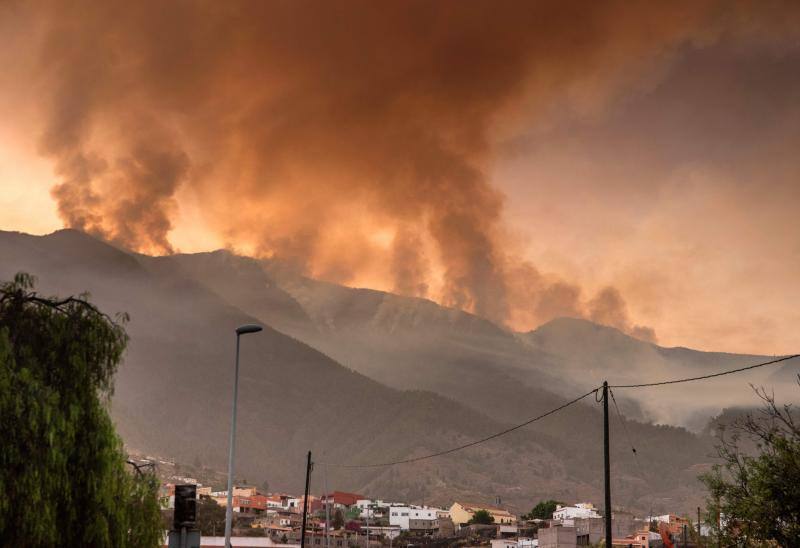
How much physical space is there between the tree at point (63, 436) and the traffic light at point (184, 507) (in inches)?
313

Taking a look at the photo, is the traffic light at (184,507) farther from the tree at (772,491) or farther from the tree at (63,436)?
the tree at (772,491)

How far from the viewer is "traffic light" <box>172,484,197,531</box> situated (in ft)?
53.9

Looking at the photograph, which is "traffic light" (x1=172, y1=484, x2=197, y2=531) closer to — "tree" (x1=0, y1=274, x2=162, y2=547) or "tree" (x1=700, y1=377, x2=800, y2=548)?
"tree" (x1=0, y1=274, x2=162, y2=547)

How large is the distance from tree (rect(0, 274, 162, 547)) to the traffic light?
26.1 feet

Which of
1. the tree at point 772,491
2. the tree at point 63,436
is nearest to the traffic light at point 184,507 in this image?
the tree at point 63,436

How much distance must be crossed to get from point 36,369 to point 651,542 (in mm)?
160742

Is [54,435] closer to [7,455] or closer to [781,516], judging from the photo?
[7,455]

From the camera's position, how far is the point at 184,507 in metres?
16.5

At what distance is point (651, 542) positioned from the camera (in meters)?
169

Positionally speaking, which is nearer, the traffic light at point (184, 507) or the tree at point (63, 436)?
the traffic light at point (184, 507)

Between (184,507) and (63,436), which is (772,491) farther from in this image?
(63,436)

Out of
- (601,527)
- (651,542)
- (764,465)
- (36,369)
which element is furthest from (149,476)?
(651,542)

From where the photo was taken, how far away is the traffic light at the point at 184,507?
53.9 ft

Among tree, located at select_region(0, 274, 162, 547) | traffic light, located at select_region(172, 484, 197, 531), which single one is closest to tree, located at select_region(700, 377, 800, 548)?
tree, located at select_region(0, 274, 162, 547)
